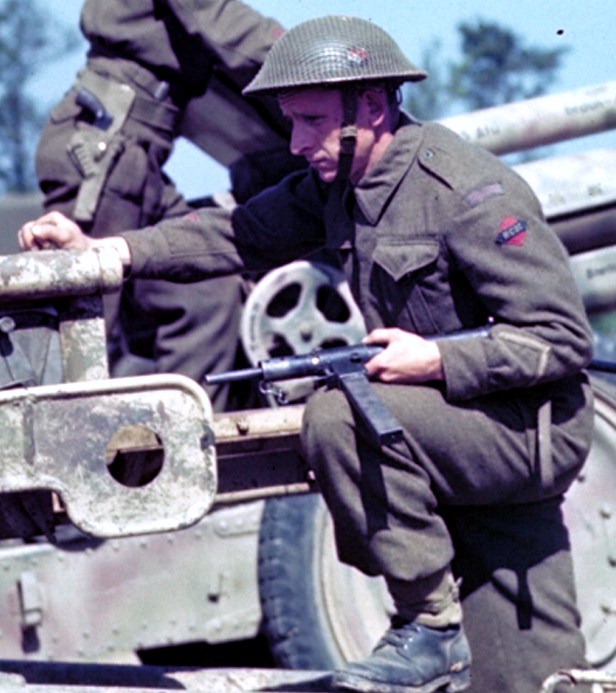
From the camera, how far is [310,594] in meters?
→ 5.29

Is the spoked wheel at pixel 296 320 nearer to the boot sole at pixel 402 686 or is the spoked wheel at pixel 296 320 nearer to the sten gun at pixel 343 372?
the sten gun at pixel 343 372

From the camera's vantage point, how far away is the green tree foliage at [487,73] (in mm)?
9930

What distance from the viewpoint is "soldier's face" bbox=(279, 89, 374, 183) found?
380 centimetres

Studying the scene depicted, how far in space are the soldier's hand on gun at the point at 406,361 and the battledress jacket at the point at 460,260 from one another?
3 cm

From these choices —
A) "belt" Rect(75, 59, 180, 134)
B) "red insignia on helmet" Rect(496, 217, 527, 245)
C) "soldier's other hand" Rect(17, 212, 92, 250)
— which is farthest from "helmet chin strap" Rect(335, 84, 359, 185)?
"belt" Rect(75, 59, 180, 134)

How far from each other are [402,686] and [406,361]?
0.62m

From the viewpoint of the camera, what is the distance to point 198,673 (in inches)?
161

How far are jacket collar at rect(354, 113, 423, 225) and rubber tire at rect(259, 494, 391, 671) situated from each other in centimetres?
169

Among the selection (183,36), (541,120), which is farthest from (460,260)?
(183,36)

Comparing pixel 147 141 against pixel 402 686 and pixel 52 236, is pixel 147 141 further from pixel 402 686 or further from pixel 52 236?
pixel 402 686

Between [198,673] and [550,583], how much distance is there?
0.78m

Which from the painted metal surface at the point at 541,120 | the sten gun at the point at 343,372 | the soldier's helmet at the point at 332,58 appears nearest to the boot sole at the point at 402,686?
the sten gun at the point at 343,372

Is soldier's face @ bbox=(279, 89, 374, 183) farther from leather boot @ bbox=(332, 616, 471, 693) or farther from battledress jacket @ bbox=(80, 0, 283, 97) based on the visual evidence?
battledress jacket @ bbox=(80, 0, 283, 97)

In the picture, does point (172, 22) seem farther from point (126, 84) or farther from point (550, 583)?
point (550, 583)
